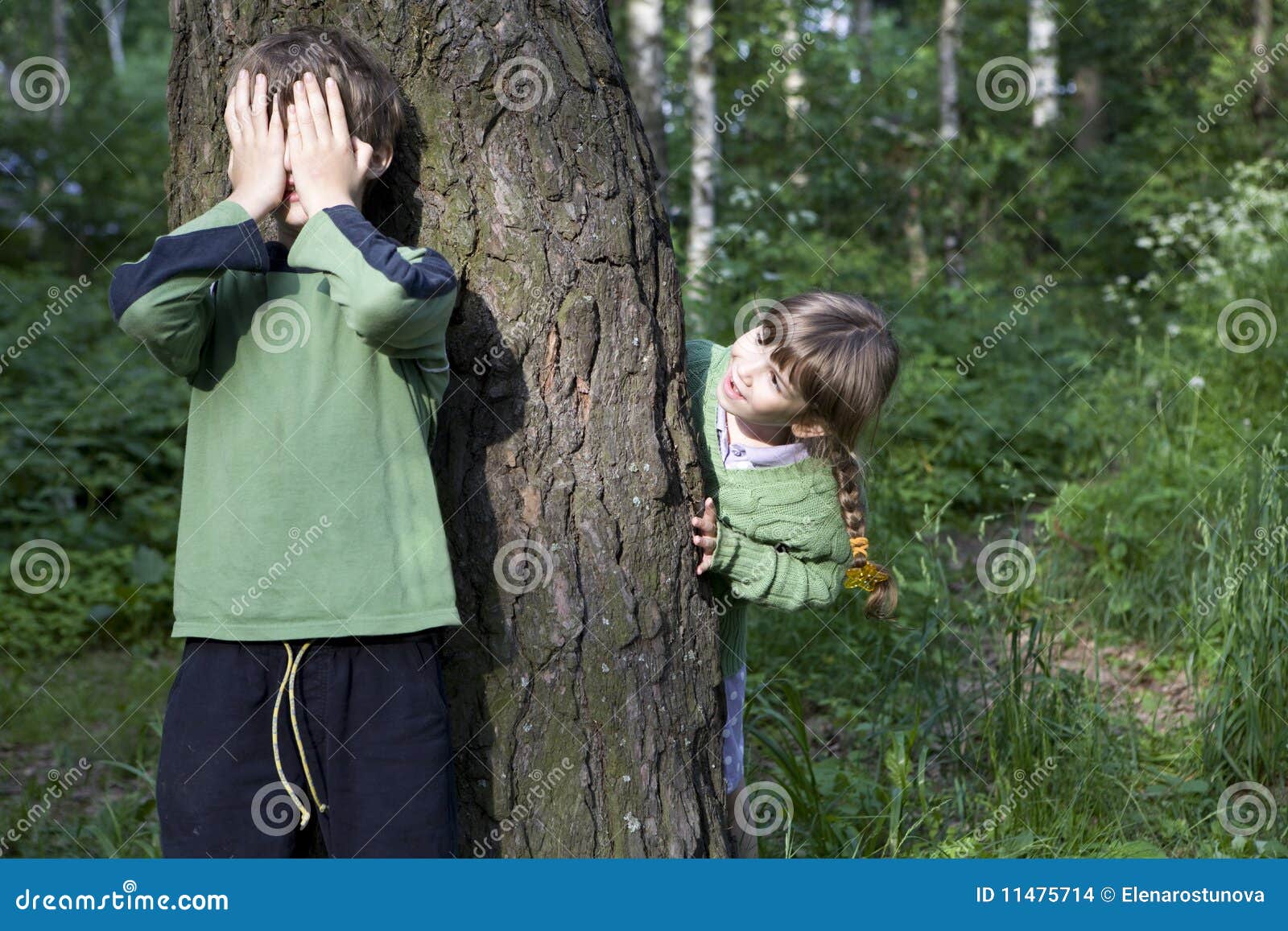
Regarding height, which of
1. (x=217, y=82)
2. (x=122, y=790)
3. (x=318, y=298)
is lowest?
(x=122, y=790)

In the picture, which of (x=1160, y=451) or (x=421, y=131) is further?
(x=1160, y=451)

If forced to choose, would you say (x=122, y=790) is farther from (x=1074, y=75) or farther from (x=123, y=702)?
(x=1074, y=75)

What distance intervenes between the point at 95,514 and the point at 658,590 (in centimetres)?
493

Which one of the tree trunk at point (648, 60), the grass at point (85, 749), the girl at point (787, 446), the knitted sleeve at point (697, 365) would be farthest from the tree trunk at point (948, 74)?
the girl at point (787, 446)

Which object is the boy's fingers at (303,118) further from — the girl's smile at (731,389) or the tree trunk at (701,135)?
the tree trunk at (701,135)

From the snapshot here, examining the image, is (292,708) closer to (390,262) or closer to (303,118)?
(390,262)

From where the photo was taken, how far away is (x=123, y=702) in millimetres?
4496

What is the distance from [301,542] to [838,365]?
1.09 meters

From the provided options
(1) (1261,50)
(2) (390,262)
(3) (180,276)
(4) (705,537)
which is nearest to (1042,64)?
(1) (1261,50)

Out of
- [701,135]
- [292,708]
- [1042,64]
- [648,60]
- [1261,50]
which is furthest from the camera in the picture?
[1042,64]

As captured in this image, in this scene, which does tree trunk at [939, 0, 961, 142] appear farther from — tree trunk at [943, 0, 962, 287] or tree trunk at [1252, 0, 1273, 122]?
tree trunk at [1252, 0, 1273, 122]

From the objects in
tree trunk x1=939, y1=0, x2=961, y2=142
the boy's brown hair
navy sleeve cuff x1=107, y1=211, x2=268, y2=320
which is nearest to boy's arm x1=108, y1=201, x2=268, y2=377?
navy sleeve cuff x1=107, y1=211, x2=268, y2=320

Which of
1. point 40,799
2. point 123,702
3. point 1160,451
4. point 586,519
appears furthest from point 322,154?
point 1160,451

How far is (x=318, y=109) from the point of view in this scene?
1.86 m
